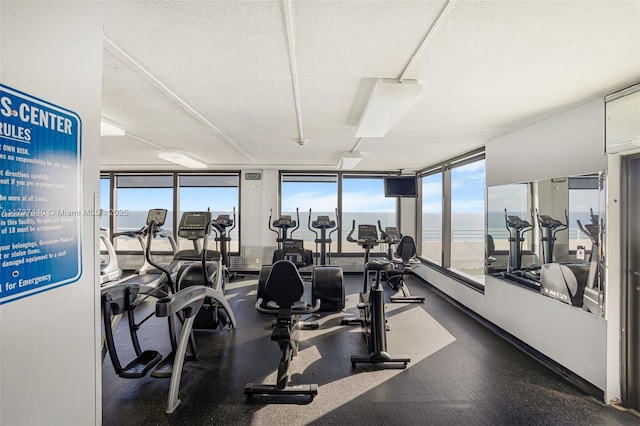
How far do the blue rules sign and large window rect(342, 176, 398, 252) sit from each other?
6513 mm

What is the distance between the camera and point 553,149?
2988mm

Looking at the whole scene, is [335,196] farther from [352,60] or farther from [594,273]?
[352,60]

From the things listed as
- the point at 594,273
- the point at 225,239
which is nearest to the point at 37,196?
the point at 594,273

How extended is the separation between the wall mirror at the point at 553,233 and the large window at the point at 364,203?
12.3ft

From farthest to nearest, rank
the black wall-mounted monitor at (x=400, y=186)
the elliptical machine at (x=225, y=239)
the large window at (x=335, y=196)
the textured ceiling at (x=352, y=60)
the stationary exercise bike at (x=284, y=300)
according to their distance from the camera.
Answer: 1. the large window at (x=335, y=196)
2. the elliptical machine at (x=225, y=239)
3. the black wall-mounted monitor at (x=400, y=186)
4. the stationary exercise bike at (x=284, y=300)
5. the textured ceiling at (x=352, y=60)

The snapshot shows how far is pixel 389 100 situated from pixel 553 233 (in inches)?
86.1

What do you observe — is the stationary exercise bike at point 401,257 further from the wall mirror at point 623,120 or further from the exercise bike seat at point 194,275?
the wall mirror at point 623,120

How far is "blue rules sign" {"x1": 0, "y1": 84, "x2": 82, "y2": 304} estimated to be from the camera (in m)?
0.82

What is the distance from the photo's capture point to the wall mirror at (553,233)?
252cm

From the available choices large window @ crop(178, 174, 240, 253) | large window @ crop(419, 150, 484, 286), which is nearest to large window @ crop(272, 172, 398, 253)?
large window @ crop(419, 150, 484, 286)

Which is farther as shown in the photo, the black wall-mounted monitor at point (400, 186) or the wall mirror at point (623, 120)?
the black wall-mounted monitor at point (400, 186)

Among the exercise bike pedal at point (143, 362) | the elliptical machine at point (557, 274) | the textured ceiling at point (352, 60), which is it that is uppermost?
the textured ceiling at point (352, 60)

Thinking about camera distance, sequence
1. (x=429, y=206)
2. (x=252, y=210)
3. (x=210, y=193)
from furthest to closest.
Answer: (x=210, y=193), (x=429, y=206), (x=252, y=210)

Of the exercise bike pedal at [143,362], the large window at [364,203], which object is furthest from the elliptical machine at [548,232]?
the large window at [364,203]
